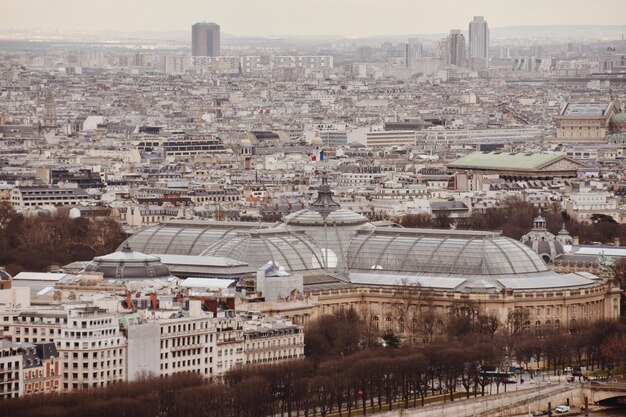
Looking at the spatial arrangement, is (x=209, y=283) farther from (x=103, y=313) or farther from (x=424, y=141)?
(x=424, y=141)

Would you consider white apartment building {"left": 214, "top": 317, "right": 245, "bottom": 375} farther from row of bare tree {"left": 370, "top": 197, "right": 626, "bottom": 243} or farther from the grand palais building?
row of bare tree {"left": 370, "top": 197, "right": 626, "bottom": 243}

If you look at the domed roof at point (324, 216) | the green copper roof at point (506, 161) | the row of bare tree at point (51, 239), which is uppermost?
the green copper roof at point (506, 161)

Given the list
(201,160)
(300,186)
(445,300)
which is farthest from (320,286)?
(201,160)

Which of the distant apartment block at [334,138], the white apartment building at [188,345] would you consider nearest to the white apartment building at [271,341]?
the white apartment building at [188,345]

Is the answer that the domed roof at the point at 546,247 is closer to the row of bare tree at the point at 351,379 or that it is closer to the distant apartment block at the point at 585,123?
the row of bare tree at the point at 351,379

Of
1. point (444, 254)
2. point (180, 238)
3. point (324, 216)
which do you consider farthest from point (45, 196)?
point (444, 254)
